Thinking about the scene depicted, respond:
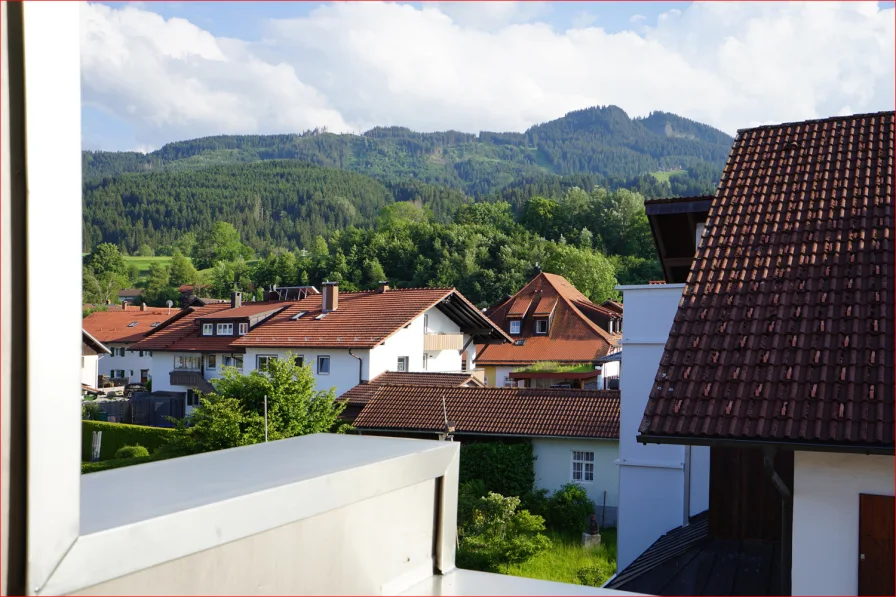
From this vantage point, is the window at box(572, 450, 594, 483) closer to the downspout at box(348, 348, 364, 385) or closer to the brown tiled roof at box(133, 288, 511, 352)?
the brown tiled roof at box(133, 288, 511, 352)

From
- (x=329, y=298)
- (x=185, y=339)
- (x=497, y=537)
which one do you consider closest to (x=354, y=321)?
(x=329, y=298)

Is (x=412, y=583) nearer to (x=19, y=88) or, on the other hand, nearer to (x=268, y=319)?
(x=19, y=88)

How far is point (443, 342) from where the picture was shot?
3519cm

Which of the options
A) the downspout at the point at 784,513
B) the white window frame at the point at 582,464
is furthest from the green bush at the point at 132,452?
the downspout at the point at 784,513

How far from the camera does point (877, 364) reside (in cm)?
659

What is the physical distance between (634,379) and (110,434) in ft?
80.5

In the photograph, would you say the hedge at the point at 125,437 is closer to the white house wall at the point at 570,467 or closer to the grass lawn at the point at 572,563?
the white house wall at the point at 570,467

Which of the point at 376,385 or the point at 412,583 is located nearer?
the point at 412,583

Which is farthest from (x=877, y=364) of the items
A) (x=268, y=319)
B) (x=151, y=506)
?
(x=268, y=319)

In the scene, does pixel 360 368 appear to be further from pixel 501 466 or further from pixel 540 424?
pixel 540 424

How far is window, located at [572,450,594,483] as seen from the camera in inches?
891

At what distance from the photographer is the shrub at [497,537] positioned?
16641mm

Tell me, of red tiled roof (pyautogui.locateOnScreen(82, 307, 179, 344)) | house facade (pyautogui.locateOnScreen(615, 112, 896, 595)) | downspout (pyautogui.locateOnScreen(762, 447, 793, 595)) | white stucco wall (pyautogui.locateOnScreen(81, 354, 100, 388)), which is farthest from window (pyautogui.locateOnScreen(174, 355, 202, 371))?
downspout (pyautogui.locateOnScreen(762, 447, 793, 595))

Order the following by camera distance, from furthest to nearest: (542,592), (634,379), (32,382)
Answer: (634,379)
(542,592)
(32,382)
